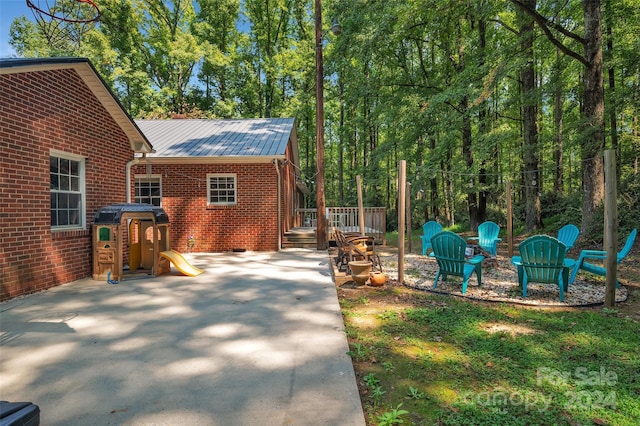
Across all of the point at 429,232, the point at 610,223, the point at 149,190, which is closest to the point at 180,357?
the point at 610,223

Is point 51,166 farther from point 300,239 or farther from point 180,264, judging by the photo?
point 300,239

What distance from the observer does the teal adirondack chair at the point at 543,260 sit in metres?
5.02

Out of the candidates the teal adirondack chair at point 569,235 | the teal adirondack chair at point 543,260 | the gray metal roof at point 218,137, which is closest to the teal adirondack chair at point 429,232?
the teal adirondack chair at point 569,235

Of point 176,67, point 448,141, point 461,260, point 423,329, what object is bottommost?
point 423,329

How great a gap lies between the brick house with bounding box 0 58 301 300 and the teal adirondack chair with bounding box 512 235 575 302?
749cm

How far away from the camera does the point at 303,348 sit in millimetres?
3387

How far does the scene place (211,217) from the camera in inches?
435

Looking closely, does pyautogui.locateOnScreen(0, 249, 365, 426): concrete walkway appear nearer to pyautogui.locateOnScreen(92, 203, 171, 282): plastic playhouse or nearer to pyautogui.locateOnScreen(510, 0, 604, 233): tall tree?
pyautogui.locateOnScreen(92, 203, 171, 282): plastic playhouse

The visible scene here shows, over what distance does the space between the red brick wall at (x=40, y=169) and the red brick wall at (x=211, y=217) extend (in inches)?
141

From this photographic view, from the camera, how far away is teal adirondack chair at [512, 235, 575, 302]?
5020 millimetres

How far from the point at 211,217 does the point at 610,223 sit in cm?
1018

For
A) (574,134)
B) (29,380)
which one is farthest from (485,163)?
(29,380)

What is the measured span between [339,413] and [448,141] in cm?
1413

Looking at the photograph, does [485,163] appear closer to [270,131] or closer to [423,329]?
[270,131]
